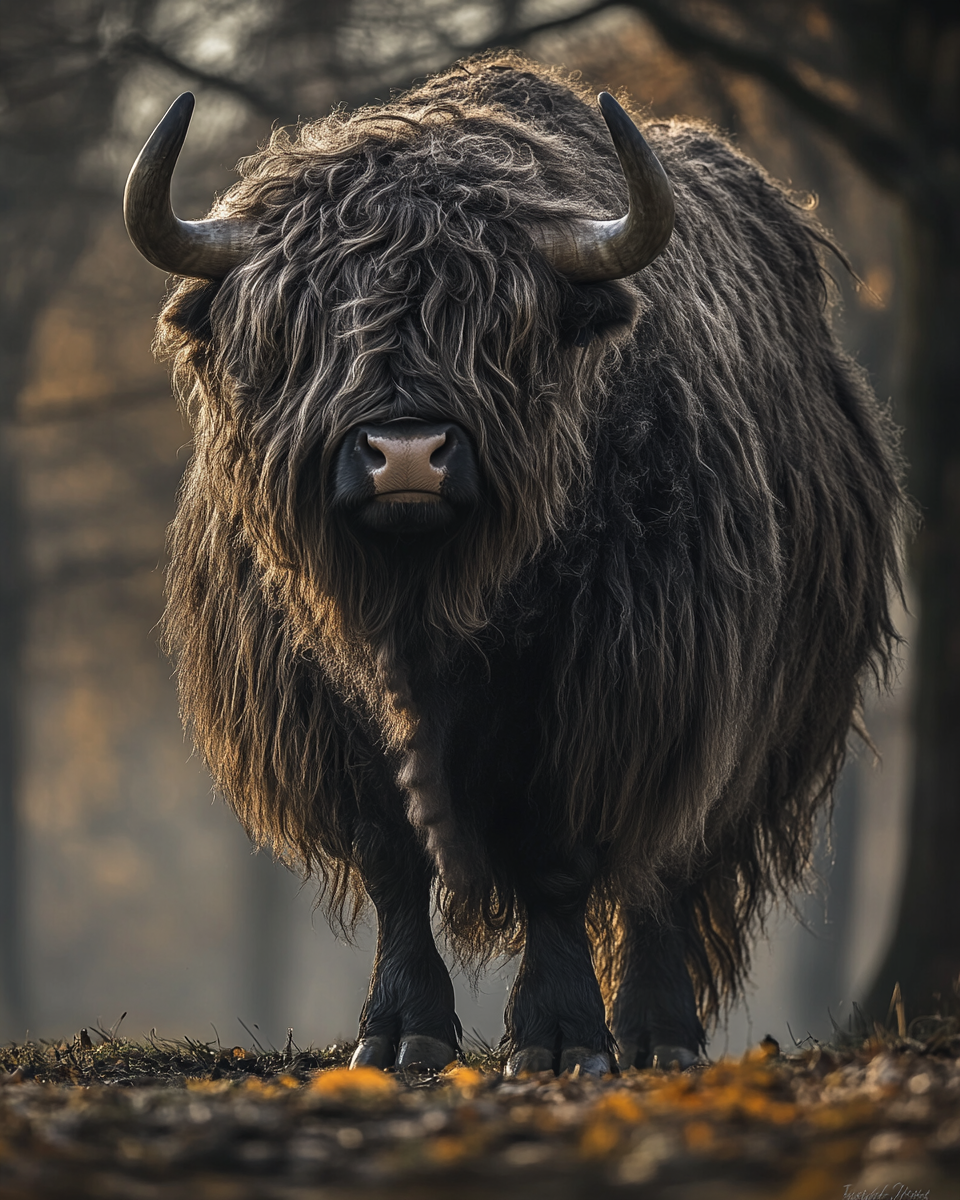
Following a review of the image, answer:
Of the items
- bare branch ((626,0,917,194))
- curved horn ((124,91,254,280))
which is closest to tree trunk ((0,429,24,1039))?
bare branch ((626,0,917,194))

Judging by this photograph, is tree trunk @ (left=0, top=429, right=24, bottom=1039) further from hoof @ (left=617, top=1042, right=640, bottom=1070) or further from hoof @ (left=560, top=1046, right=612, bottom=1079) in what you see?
hoof @ (left=560, top=1046, right=612, bottom=1079)

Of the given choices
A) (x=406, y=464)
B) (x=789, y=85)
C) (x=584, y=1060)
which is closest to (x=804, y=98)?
(x=789, y=85)

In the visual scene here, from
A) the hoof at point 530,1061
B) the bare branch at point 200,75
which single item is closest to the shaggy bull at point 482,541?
the hoof at point 530,1061

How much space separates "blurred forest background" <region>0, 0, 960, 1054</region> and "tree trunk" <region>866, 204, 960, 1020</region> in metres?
0.01

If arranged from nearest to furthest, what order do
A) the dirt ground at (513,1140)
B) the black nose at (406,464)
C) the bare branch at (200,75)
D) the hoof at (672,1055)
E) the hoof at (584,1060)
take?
the dirt ground at (513,1140), the black nose at (406,464), the hoof at (584,1060), the hoof at (672,1055), the bare branch at (200,75)

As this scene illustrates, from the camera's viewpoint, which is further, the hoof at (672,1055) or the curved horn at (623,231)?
the hoof at (672,1055)

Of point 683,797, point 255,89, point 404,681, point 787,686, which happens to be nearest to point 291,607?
point 404,681

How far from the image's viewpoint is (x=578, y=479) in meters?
3.92

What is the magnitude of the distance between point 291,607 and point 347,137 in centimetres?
124

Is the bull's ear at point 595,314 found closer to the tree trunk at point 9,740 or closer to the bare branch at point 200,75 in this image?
the bare branch at point 200,75

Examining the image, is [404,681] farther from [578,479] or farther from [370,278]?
[370,278]

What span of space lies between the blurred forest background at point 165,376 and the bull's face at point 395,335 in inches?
55.5

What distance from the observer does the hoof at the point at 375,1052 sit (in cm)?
401

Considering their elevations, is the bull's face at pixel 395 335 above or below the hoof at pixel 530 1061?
above
